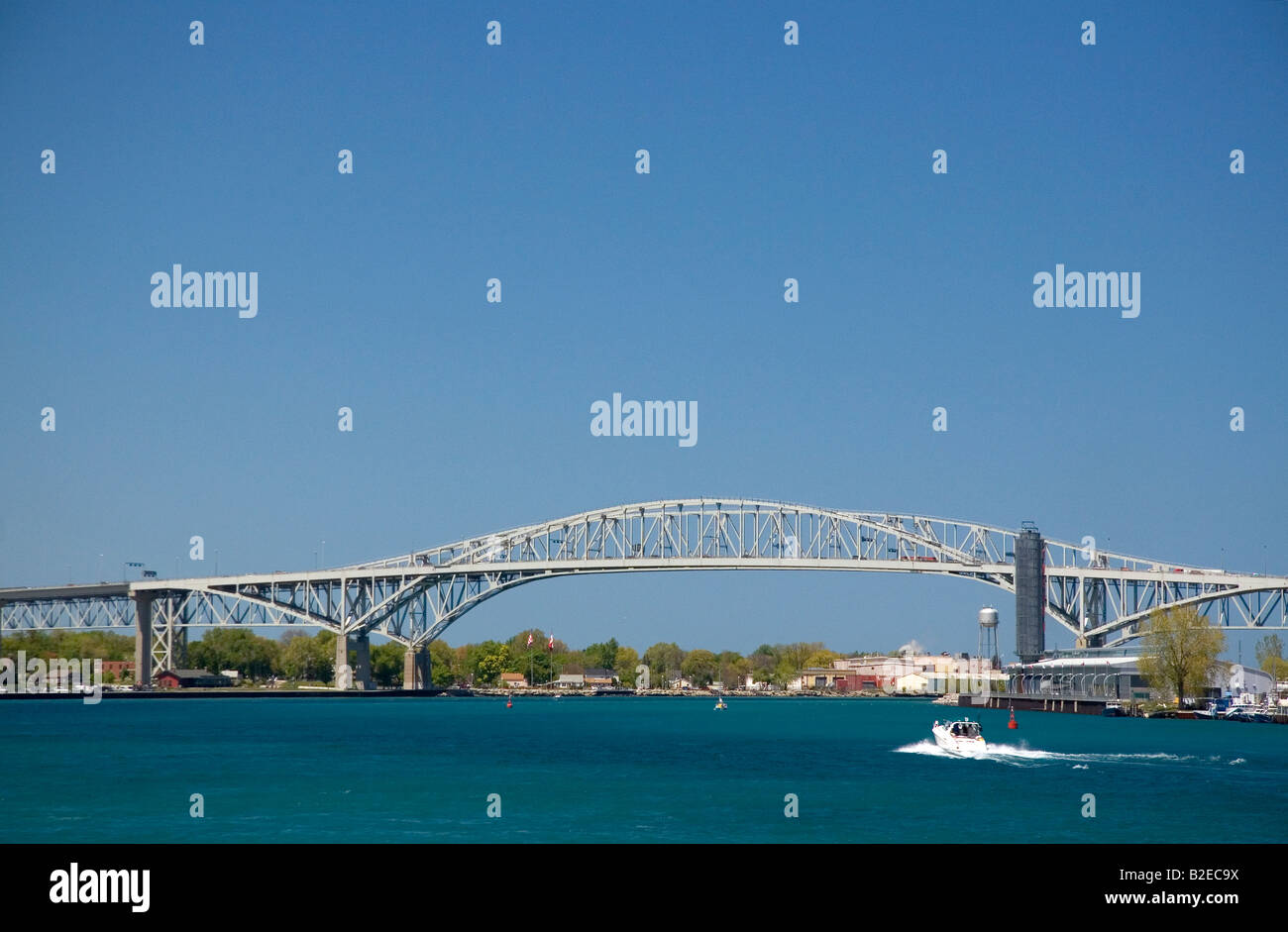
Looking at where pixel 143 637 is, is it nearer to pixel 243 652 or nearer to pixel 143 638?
pixel 143 638

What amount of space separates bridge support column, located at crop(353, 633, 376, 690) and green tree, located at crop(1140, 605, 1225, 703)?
7249 centimetres

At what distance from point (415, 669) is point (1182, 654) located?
74167 mm

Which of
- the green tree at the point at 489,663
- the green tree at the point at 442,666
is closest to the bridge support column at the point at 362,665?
the green tree at the point at 442,666

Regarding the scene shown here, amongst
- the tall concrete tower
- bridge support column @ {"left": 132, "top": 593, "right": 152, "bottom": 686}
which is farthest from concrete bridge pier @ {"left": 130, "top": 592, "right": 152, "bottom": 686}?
the tall concrete tower

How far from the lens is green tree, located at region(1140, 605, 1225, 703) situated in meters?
88.2

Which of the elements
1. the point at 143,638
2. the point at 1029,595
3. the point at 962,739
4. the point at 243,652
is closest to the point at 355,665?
the point at 143,638

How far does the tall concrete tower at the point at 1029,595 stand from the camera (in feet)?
383

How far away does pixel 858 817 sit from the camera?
34219 millimetres

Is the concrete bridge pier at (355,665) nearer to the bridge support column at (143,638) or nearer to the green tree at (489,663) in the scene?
the bridge support column at (143,638)
